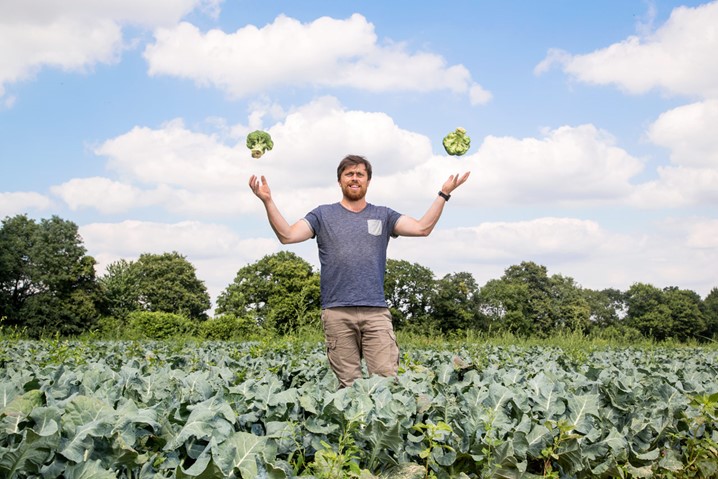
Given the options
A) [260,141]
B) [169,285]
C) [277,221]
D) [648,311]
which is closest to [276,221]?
[277,221]

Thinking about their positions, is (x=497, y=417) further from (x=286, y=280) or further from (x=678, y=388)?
(x=286, y=280)

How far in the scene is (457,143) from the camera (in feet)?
23.5

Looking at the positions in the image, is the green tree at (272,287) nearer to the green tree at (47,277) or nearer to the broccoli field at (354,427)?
the green tree at (47,277)

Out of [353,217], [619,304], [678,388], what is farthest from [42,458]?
[619,304]

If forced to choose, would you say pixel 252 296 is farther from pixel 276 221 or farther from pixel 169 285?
pixel 276 221

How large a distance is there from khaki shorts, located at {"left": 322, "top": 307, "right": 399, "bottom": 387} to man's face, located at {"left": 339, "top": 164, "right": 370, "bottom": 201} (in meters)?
1.10

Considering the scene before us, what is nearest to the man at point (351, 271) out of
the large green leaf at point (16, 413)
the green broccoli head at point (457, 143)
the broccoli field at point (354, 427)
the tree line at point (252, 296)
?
the broccoli field at point (354, 427)

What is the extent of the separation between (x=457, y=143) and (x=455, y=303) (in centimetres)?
4528

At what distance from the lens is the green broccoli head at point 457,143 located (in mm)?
7160

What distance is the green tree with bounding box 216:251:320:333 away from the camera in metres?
48.4

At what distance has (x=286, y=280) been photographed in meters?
50.1

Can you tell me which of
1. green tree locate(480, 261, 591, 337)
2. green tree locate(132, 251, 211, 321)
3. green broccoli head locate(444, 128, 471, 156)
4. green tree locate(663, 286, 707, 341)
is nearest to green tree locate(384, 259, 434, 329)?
green tree locate(480, 261, 591, 337)

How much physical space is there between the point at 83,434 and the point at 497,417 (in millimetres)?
2392

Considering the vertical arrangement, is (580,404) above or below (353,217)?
below
